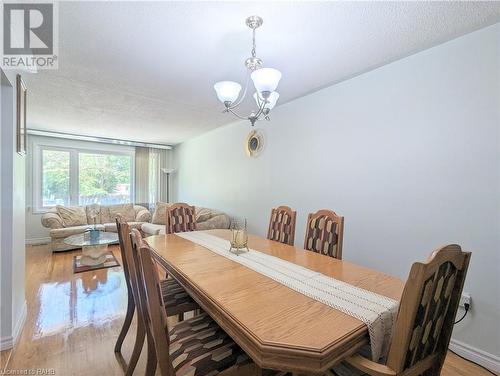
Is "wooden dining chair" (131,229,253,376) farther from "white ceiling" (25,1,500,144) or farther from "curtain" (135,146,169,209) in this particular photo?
"curtain" (135,146,169,209)

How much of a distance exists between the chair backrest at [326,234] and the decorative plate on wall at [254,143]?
186cm

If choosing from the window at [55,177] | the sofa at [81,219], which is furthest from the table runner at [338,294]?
the window at [55,177]

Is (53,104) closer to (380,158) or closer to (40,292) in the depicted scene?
(40,292)

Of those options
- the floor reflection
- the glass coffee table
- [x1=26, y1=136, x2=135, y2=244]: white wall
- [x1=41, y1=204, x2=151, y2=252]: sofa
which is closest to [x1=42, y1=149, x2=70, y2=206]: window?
[x1=26, y1=136, x2=135, y2=244]: white wall

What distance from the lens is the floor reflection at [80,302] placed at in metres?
2.17

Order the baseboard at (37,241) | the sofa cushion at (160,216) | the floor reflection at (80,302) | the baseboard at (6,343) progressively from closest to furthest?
1. the baseboard at (6,343)
2. the floor reflection at (80,302)
3. the baseboard at (37,241)
4. the sofa cushion at (160,216)

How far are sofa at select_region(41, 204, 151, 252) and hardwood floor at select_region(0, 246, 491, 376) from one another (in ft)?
3.33

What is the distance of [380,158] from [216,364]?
6.86ft

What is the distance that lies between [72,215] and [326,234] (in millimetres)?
5156

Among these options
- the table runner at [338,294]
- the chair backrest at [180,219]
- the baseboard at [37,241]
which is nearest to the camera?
the table runner at [338,294]

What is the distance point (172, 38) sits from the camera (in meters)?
1.83

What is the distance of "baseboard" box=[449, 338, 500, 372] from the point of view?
166 centimetres

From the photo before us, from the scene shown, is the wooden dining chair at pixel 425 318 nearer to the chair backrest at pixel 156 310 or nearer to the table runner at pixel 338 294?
the table runner at pixel 338 294

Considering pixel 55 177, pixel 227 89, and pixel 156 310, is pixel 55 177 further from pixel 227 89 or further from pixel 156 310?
pixel 156 310
